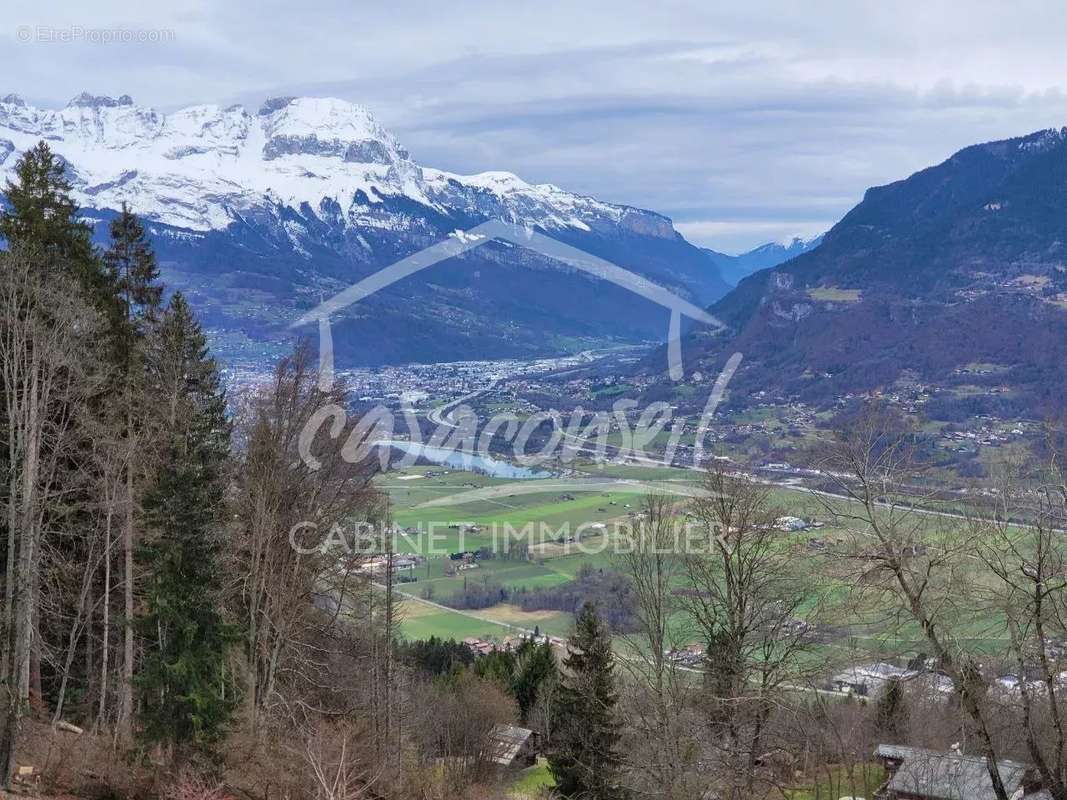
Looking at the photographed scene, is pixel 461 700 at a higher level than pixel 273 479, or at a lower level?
Answer: lower

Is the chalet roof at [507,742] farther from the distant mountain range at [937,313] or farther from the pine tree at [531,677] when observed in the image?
the distant mountain range at [937,313]

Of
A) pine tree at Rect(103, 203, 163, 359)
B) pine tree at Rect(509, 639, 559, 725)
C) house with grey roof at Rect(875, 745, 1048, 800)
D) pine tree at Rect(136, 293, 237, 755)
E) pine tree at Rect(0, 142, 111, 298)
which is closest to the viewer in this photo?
pine tree at Rect(136, 293, 237, 755)

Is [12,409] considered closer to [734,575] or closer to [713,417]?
[734,575]

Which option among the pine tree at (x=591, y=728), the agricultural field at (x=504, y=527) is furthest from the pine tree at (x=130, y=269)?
the agricultural field at (x=504, y=527)

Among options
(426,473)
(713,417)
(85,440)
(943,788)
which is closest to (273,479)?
(85,440)

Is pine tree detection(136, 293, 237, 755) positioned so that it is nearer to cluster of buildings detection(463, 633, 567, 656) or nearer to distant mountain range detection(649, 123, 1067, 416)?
cluster of buildings detection(463, 633, 567, 656)

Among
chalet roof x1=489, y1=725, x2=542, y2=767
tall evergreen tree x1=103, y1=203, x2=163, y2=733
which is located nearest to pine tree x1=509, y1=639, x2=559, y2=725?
chalet roof x1=489, y1=725, x2=542, y2=767
